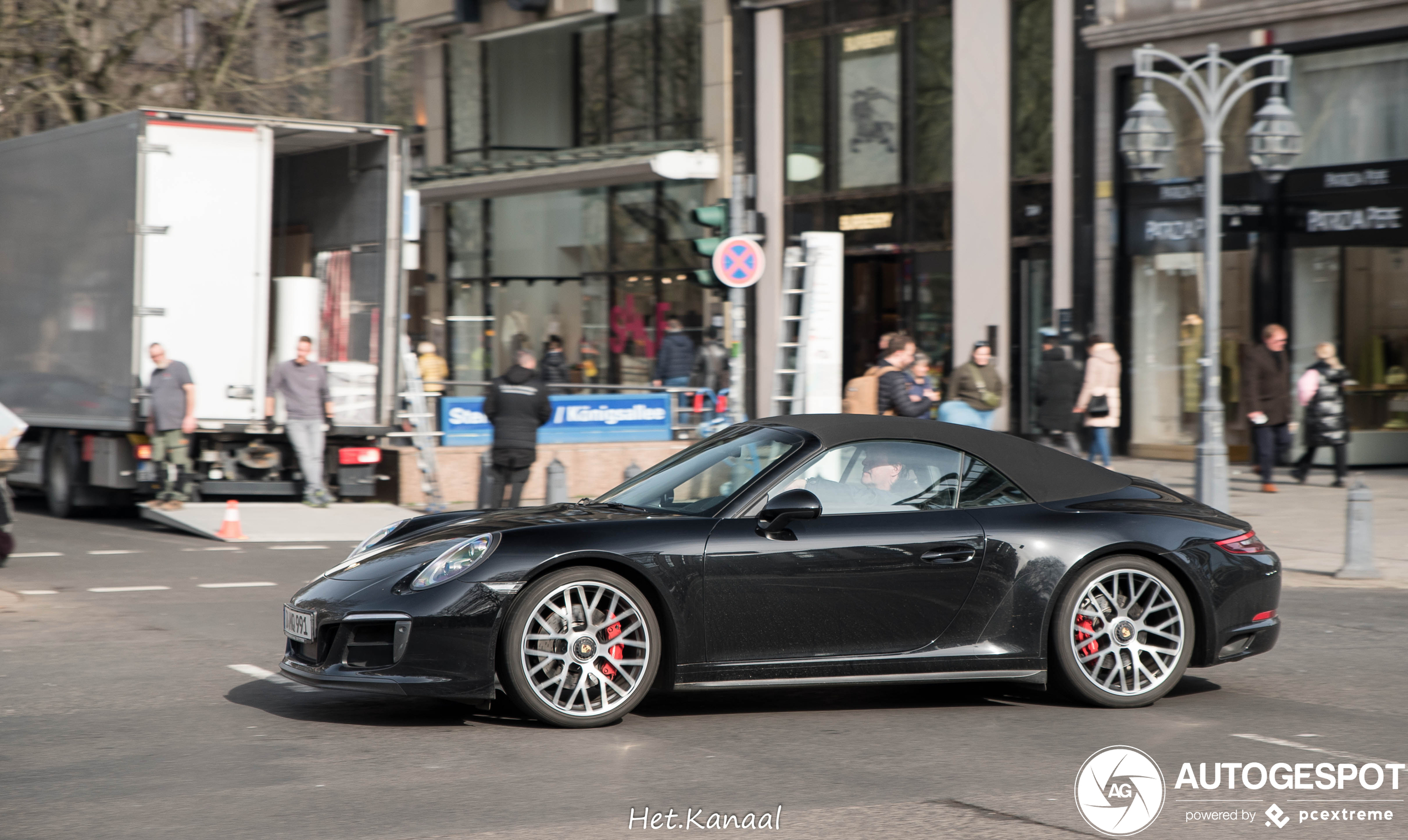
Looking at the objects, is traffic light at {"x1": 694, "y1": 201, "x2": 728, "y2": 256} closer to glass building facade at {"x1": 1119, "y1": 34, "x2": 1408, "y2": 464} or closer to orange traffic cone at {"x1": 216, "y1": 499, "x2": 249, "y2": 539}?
orange traffic cone at {"x1": 216, "y1": 499, "x2": 249, "y2": 539}

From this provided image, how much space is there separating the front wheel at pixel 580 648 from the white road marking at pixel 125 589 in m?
5.83

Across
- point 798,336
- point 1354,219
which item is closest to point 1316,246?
point 1354,219

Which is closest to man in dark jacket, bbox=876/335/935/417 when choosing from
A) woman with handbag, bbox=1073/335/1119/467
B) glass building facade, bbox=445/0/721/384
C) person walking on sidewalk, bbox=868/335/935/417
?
person walking on sidewalk, bbox=868/335/935/417

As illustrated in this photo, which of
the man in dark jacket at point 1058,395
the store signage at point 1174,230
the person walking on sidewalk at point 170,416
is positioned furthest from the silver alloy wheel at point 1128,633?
the store signage at point 1174,230

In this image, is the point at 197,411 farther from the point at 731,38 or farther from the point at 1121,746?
the point at 731,38

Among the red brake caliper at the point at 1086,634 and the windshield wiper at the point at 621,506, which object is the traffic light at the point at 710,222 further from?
the red brake caliper at the point at 1086,634

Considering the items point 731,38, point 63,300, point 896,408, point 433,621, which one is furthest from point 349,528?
point 731,38

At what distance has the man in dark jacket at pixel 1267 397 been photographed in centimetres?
1811

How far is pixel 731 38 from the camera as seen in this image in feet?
93.9

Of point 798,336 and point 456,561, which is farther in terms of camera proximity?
point 798,336

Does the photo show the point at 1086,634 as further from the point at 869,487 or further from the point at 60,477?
the point at 60,477

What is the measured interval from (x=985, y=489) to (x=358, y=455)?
1117cm

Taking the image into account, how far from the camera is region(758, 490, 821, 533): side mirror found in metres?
6.57

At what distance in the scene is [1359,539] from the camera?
12211 mm
